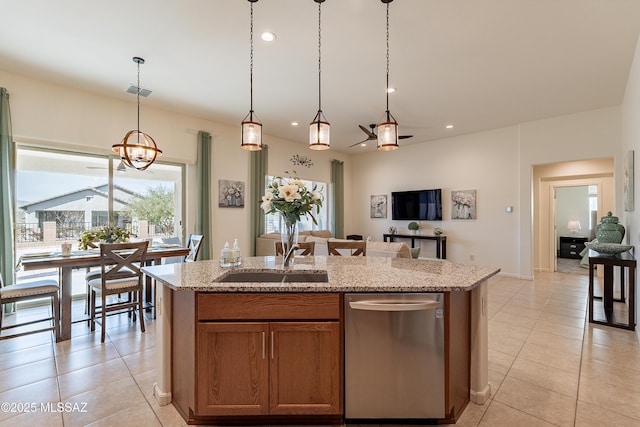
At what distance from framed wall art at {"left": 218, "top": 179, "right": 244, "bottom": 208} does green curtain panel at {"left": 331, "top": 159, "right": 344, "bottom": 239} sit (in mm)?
2820

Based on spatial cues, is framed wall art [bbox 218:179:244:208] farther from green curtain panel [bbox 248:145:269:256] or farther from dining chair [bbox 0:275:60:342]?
dining chair [bbox 0:275:60:342]

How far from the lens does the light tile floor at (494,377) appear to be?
6.29ft

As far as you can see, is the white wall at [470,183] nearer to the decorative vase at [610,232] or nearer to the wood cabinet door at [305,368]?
the decorative vase at [610,232]

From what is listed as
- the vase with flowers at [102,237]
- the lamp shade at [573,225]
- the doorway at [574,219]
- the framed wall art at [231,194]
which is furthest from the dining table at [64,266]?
the lamp shade at [573,225]

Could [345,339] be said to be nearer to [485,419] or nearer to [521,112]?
[485,419]

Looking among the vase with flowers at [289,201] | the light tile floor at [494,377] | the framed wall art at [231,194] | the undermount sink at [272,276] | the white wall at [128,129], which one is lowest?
the light tile floor at [494,377]

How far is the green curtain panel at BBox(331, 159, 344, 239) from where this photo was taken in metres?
8.23

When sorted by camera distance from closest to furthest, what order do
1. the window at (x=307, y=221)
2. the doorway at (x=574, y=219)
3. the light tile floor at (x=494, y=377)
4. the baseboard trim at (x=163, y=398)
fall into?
the light tile floor at (x=494, y=377), the baseboard trim at (x=163, y=398), the window at (x=307, y=221), the doorway at (x=574, y=219)

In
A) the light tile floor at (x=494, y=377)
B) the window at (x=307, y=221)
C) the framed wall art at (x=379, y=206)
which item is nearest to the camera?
the light tile floor at (x=494, y=377)

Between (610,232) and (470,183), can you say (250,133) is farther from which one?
(470,183)

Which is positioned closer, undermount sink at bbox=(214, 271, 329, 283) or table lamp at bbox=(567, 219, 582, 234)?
undermount sink at bbox=(214, 271, 329, 283)

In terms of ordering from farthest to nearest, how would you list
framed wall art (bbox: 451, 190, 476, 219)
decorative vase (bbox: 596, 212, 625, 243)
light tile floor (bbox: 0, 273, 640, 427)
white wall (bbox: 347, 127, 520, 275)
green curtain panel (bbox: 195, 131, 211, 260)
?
framed wall art (bbox: 451, 190, 476, 219) → white wall (bbox: 347, 127, 520, 275) → green curtain panel (bbox: 195, 131, 211, 260) → decorative vase (bbox: 596, 212, 625, 243) → light tile floor (bbox: 0, 273, 640, 427)

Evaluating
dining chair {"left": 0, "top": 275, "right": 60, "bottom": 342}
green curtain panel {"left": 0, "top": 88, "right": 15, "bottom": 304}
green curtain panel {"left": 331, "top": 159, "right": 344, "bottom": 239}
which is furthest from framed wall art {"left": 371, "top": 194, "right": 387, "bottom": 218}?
green curtain panel {"left": 0, "top": 88, "right": 15, "bottom": 304}

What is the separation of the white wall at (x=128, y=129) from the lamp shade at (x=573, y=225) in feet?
26.2
